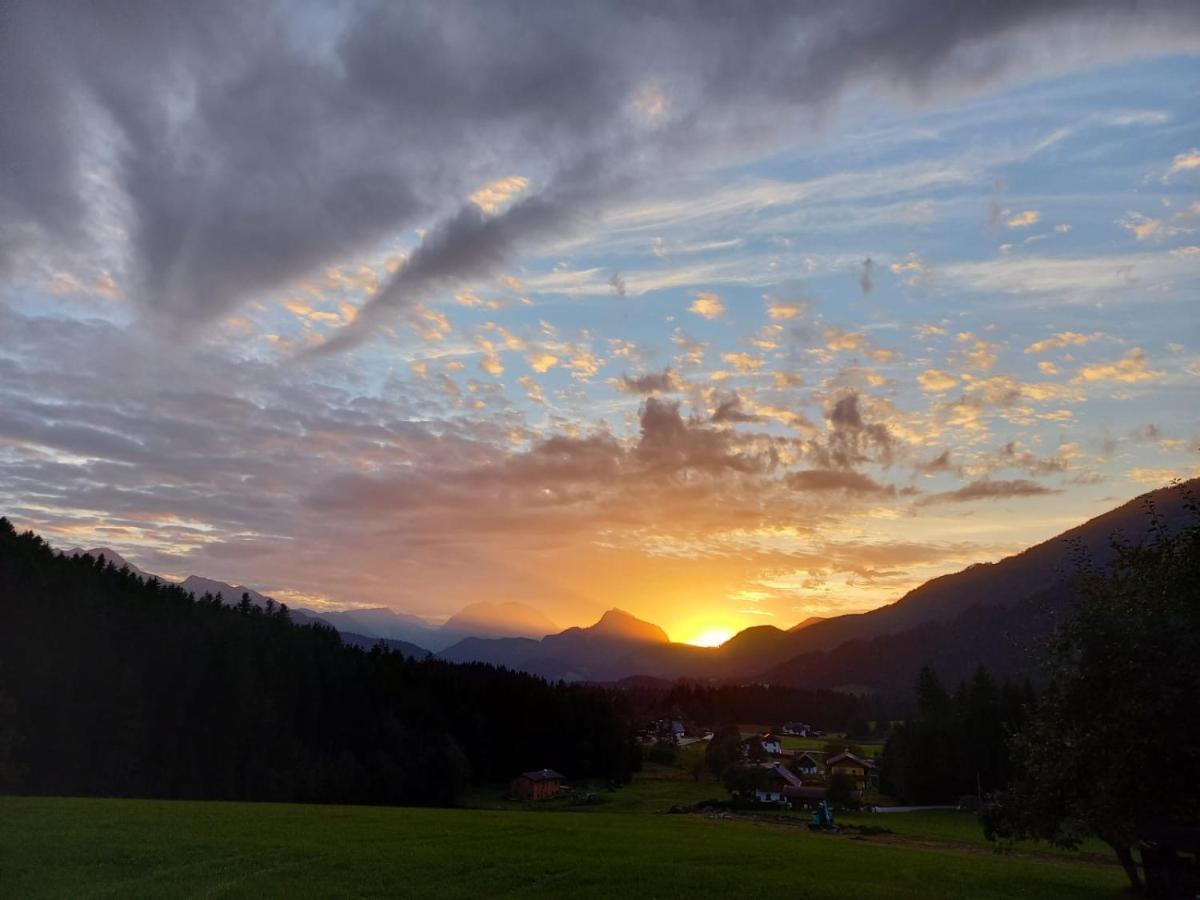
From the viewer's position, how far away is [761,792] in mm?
100875

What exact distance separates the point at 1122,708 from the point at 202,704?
8761cm

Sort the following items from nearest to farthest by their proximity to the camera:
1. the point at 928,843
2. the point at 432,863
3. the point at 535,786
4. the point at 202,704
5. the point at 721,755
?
the point at 432,863 < the point at 928,843 < the point at 202,704 < the point at 535,786 < the point at 721,755

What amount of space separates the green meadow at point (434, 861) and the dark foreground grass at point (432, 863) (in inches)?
2.8

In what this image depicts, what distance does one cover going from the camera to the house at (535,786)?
10856 cm

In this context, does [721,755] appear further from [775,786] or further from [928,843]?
[928,843]

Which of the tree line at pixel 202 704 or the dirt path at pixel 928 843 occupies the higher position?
the tree line at pixel 202 704

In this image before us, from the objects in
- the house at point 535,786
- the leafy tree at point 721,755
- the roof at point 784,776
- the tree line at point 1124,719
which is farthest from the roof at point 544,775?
the tree line at point 1124,719

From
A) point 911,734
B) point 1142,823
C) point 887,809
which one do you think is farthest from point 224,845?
point 911,734

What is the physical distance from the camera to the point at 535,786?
109m

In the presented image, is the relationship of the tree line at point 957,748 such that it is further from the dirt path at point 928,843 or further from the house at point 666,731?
the house at point 666,731

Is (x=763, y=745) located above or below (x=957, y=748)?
below

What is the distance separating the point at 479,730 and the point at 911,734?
60.3 meters

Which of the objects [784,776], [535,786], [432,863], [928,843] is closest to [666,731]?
[784,776]

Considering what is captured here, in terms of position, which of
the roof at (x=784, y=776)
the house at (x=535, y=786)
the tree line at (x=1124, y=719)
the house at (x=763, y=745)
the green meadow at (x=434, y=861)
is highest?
the tree line at (x=1124, y=719)
